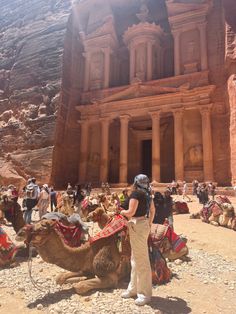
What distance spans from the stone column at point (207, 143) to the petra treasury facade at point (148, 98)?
80mm

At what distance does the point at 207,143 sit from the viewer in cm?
2500

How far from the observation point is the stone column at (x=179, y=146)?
82.3 ft

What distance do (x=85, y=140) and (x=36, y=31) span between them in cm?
1476

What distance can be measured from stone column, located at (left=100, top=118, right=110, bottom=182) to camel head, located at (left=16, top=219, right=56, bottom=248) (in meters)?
23.1

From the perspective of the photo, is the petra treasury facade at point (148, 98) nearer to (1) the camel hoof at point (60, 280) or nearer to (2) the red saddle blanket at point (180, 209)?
(2) the red saddle blanket at point (180, 209)

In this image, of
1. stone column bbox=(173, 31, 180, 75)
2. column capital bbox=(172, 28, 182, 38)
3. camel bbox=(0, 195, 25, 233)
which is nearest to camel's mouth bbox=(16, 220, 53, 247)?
camel bbox=(0, 195, 25, 233)

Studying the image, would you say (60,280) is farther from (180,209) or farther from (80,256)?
(180,209)

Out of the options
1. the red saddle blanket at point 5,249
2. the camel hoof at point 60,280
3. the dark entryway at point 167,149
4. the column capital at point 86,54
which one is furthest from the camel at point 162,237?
the column capital at point 86,54

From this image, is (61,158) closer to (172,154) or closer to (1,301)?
(172,154)

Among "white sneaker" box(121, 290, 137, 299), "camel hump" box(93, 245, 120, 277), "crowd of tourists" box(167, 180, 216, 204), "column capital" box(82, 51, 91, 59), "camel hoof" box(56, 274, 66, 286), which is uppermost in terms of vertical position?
"column capital" box(82, 51, 91, 59)

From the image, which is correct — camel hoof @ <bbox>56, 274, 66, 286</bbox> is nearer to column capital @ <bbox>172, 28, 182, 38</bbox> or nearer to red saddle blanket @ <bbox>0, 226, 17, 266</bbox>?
red saddle blanket @ <bbox>0, 226, 17, 266</bbox>

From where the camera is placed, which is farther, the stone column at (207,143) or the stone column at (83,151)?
the stone column at (83,151)

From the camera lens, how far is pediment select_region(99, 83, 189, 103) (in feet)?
89.4

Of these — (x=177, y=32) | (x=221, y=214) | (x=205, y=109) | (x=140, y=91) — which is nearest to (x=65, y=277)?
(x=221, y=214)
